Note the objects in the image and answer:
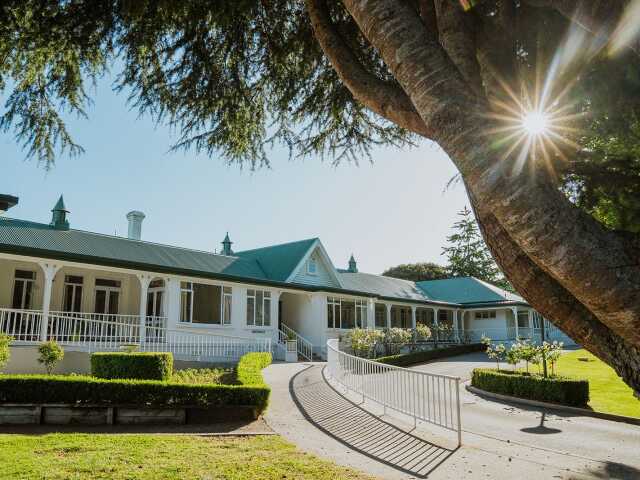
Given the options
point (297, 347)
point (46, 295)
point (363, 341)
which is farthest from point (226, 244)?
point (46, 295)

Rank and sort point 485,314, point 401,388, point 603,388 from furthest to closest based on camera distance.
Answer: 1. point 485,314
2. point 603,388
3. point 401,388

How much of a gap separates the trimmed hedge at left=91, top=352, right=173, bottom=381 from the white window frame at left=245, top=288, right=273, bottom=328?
10054 mm

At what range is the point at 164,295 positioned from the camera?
1966 centimetres

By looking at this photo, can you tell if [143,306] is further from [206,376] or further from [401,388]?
[401,388]

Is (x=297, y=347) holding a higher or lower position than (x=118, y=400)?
higher

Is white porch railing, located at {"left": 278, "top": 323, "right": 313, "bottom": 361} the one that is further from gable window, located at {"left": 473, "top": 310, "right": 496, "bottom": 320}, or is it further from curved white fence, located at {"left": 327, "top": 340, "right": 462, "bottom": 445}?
gable window, located at {"left": 473, "top": 310, "right": 496, "bottom": 320}

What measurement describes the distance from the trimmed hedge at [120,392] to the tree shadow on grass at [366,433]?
145cm

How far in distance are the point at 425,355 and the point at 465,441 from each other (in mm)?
17138

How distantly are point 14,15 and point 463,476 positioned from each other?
7.38 m

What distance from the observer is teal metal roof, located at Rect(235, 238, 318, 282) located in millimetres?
26516

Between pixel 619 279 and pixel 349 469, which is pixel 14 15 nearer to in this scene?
pixel 619 279

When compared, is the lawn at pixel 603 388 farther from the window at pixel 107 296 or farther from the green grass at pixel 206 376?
the window at pixel 107 296

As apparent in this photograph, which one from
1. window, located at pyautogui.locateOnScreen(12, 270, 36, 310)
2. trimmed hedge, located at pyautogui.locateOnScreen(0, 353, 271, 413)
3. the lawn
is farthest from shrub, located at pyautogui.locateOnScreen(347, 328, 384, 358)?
window, located at pyautogui.locateOnScreen(12, 270, 36, 310)

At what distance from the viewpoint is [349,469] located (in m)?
6.47
